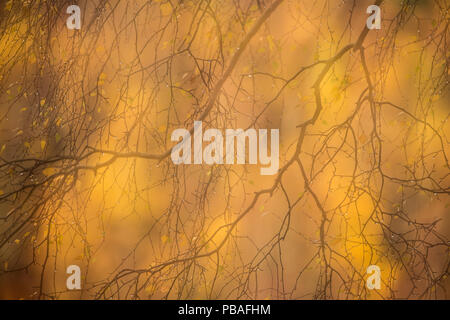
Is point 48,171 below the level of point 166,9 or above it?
below

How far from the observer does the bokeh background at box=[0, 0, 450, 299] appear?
1890mm

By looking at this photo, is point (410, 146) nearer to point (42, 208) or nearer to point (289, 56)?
point (289, 56)

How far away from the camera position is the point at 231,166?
76.0 inches

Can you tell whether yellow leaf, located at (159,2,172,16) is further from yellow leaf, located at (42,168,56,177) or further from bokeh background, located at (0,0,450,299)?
yellow leaf, located at (42,168,56,177)

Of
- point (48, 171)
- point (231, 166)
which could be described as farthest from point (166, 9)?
point (48, 171)

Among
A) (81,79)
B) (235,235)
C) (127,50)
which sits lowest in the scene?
(235,235)

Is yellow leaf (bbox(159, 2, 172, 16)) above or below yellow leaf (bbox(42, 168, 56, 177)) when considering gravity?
above

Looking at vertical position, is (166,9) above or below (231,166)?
above

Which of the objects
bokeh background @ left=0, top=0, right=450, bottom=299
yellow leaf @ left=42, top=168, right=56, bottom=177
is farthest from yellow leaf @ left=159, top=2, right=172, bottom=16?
yellow leaf @ left=42, top=168, right=56, bottom=177

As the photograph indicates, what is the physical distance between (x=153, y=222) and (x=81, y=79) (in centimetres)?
72

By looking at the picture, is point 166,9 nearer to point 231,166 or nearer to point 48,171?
point 231,166

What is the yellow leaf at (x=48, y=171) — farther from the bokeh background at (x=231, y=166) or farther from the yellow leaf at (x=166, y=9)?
the yellow leaf at (x=166, y=9)

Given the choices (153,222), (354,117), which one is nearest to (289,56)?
(354,117)

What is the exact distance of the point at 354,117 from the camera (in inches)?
75.0
